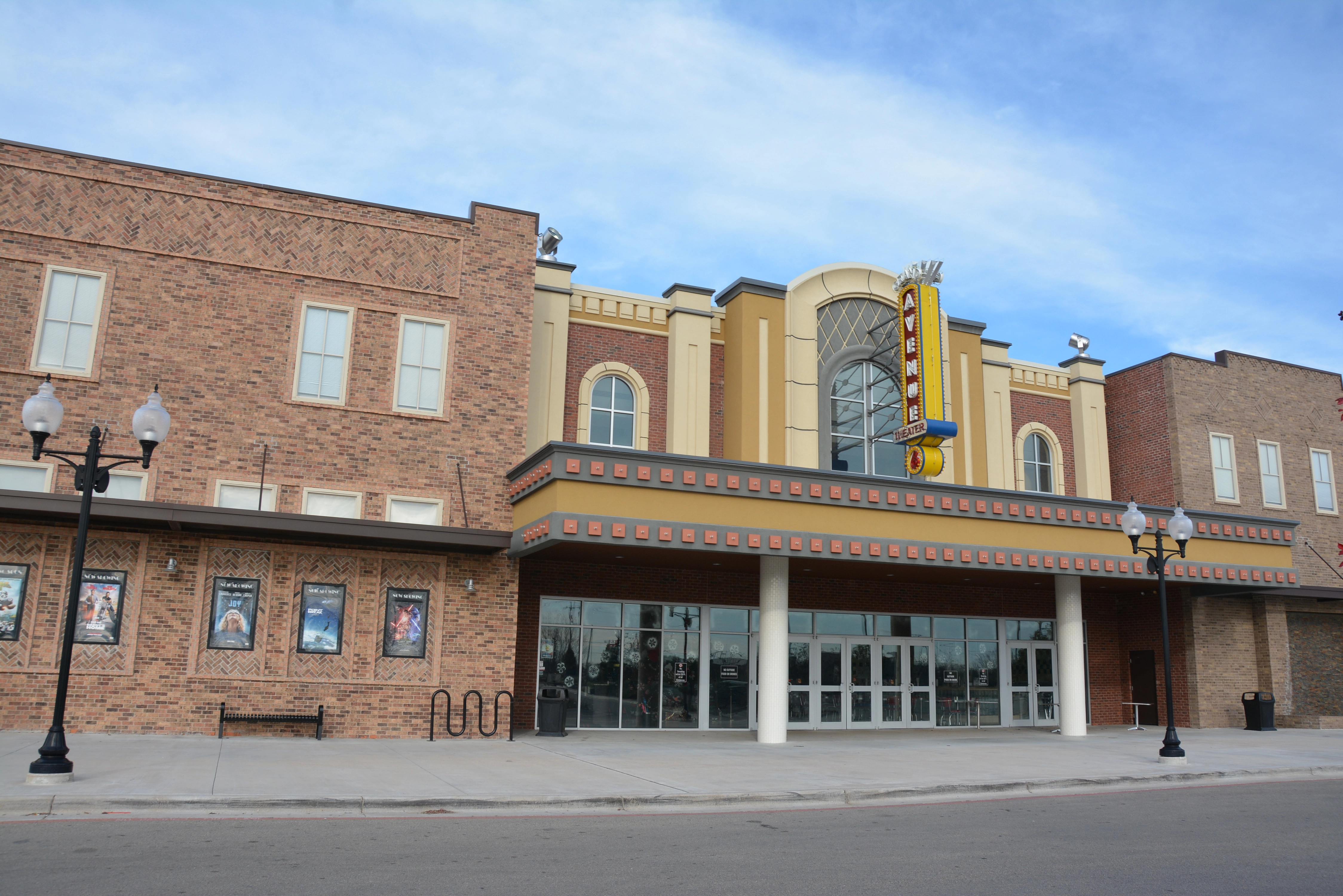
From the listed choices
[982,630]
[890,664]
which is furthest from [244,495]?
[982,630]

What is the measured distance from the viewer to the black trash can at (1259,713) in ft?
85.7

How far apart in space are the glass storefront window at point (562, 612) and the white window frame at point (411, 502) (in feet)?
11.3

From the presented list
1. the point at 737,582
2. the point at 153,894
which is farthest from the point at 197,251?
the point at 153,894

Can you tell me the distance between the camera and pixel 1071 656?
23.0 metres

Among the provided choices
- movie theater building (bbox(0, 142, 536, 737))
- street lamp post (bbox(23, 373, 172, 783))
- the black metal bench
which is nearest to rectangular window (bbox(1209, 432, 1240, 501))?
movie theater building (bbox(0, 142, 536, 737))

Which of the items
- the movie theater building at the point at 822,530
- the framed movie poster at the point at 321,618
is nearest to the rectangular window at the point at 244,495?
the framed movie poster at the point at 321,618

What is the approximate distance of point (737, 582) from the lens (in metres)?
23.9

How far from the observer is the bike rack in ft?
62.5

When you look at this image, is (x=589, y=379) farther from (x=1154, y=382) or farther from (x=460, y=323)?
(x=1154, y=382)

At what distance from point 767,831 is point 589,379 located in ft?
46.4

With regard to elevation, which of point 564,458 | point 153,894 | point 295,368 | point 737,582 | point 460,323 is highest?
point 460,323

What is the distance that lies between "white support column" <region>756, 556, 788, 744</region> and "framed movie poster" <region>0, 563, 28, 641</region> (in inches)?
515

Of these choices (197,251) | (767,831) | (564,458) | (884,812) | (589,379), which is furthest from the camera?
(589,379)

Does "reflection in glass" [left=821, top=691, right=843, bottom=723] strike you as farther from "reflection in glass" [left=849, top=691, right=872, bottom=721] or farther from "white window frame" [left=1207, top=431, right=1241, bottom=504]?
"white window frame" [left=1207, top=431, right=1241, bottom=504]
